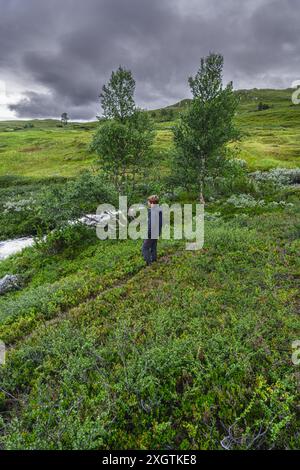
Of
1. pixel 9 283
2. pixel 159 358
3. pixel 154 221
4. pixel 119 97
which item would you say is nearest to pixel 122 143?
pixel 119 97

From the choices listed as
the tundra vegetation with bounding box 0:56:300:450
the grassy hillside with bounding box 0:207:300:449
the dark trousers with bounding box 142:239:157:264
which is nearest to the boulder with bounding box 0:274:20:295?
the tundra vegetation with bounding box 0:56:300:450

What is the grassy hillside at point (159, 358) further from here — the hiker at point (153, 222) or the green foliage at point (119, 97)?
the green foliage at point (119, 97)

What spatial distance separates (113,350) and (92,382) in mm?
1072

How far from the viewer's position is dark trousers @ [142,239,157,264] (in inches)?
538

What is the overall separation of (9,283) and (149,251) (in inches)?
304

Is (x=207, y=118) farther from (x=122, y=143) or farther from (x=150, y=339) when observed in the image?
(x=150, y=339)

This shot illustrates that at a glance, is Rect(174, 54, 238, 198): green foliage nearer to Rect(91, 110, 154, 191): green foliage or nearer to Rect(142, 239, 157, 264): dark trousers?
Rect(91, 110, 154, 191): green foliage

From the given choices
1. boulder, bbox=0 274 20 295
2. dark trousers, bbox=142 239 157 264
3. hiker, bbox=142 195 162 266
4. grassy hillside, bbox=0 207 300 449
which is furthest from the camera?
boulder, bbox=0 274 20 295

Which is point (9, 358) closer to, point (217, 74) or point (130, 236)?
point (130, 236)

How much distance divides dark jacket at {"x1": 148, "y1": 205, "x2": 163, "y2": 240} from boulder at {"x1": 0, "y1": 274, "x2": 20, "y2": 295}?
7923 mm

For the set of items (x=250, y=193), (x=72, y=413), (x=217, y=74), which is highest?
(x=217, y=74)

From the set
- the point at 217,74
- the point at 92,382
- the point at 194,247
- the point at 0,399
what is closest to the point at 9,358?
the point at 0,399
